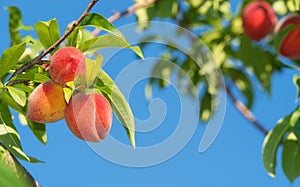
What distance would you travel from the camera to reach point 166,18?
6.00 ft

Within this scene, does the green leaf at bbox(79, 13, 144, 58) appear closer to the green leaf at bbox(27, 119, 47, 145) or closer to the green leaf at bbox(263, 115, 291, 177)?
the green leaf at bbox(27, 119, 47, 145)

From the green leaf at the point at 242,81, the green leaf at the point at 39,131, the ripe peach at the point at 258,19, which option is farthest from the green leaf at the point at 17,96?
the green leaf at the point at 242,81

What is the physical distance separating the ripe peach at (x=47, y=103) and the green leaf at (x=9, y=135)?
54mm

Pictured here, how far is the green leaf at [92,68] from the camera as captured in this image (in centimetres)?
73

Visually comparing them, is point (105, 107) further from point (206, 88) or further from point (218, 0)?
point (206, 88)

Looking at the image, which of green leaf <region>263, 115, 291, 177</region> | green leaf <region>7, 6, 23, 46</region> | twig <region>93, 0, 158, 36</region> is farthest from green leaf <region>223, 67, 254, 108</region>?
green leaf <region>7, 6, 23, 46</region>

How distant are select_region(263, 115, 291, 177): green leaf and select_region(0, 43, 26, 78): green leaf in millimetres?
759

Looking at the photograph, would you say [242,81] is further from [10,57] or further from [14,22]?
[10,57]

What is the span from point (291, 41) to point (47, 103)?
118cm

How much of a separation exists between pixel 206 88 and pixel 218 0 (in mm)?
414

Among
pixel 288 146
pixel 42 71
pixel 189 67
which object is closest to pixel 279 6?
pixel 189 67

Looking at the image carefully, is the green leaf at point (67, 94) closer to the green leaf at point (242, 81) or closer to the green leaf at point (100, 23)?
the green leaf at point (100, 23)

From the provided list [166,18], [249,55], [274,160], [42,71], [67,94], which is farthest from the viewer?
[249,55]

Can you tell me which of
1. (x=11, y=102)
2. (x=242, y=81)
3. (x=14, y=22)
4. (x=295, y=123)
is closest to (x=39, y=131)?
(x=11, y=102)
